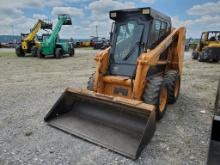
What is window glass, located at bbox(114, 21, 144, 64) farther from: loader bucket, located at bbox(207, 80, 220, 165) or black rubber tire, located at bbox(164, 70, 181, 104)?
loader bucket, located at bbox(207, 80, 220, 165)

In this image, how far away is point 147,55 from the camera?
413 cm

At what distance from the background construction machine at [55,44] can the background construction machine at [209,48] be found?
33.9 ft

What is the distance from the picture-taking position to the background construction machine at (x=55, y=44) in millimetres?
17094

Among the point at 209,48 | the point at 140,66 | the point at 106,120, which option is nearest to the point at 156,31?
the point at 140,66

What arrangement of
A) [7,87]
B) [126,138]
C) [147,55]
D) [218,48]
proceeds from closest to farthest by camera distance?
[126,138] < [147,55] < [7,87] < [218,48]

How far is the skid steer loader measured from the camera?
3.57 meters

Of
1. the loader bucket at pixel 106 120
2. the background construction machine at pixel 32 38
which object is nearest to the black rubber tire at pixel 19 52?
the background construction machine at pixel 32 38

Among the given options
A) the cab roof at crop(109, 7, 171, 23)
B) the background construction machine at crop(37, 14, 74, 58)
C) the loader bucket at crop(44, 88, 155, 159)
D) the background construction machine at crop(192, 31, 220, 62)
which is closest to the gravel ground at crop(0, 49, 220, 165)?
the loader bucket at crop(44, 88, 155, 159)

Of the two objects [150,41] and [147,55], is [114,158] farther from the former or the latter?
[150,41]

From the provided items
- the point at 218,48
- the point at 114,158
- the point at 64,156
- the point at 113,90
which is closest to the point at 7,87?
the point at 113,90

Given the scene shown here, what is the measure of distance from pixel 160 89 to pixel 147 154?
134 centimetres

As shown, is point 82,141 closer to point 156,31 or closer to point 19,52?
point 156,31

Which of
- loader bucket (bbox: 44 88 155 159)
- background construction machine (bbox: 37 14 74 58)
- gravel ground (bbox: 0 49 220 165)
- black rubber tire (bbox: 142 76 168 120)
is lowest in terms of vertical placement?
gravel ground (bbox: 0 49 220 165)

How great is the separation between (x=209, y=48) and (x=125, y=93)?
486 inches
